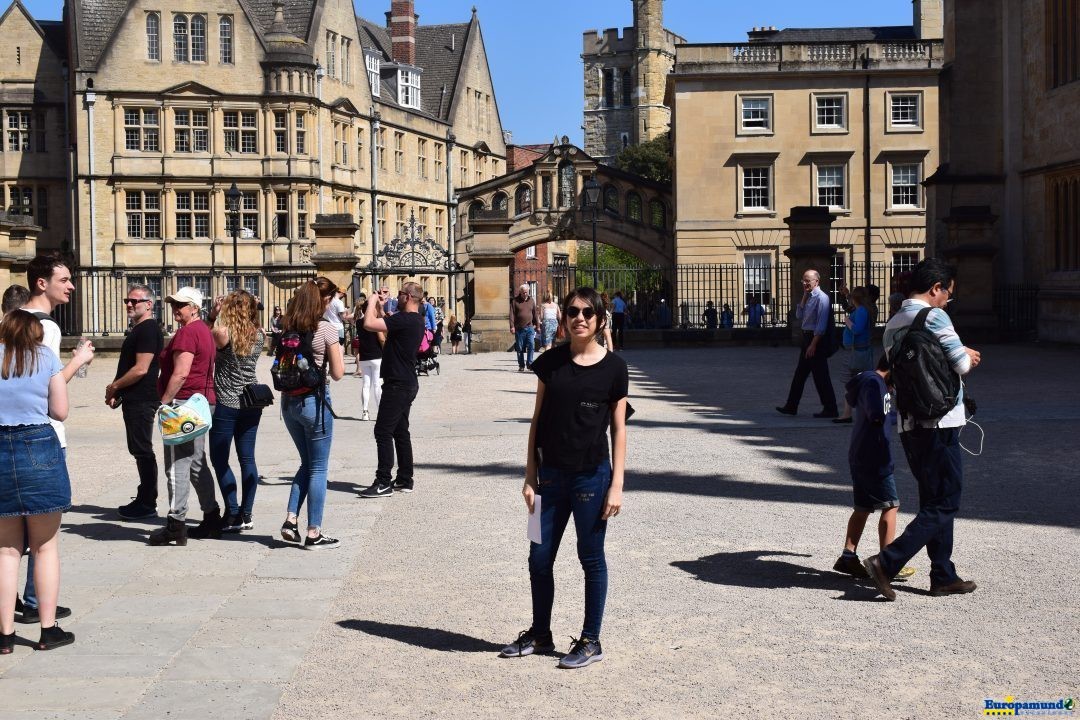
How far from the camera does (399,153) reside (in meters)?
63.8

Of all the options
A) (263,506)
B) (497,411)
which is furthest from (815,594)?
(497,411)

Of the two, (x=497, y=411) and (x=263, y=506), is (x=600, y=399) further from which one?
(x=497, y=411)

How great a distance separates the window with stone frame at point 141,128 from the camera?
51.7 metres

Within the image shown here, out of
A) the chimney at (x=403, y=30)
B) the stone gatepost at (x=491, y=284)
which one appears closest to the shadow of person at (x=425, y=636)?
the stone gatepost at (x=491, y=284)

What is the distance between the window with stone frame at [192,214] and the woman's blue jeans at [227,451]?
44202 mm

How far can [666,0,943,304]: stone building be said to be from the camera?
52.4 metres

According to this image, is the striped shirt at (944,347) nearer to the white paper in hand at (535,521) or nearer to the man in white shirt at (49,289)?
the white paper in hand at (535,521)

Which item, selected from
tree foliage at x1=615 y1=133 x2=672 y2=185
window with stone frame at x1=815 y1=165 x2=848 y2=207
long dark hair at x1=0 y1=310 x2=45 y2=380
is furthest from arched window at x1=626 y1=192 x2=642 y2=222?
long dark hair at x1=0 y1=310 x2=45 y2=380

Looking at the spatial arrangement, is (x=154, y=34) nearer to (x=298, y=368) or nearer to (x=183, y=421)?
(x=183, y=421)

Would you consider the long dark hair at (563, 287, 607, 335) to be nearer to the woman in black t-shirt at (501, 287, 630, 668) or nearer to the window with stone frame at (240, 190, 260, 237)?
the woman in black t-shirt at (501, 287, 630, 668)

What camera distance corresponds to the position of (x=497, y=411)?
1852cm

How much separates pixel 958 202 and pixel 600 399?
2967cm

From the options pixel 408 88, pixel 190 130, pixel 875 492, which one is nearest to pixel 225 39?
pixel 190 130

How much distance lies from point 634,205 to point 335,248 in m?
30.5
